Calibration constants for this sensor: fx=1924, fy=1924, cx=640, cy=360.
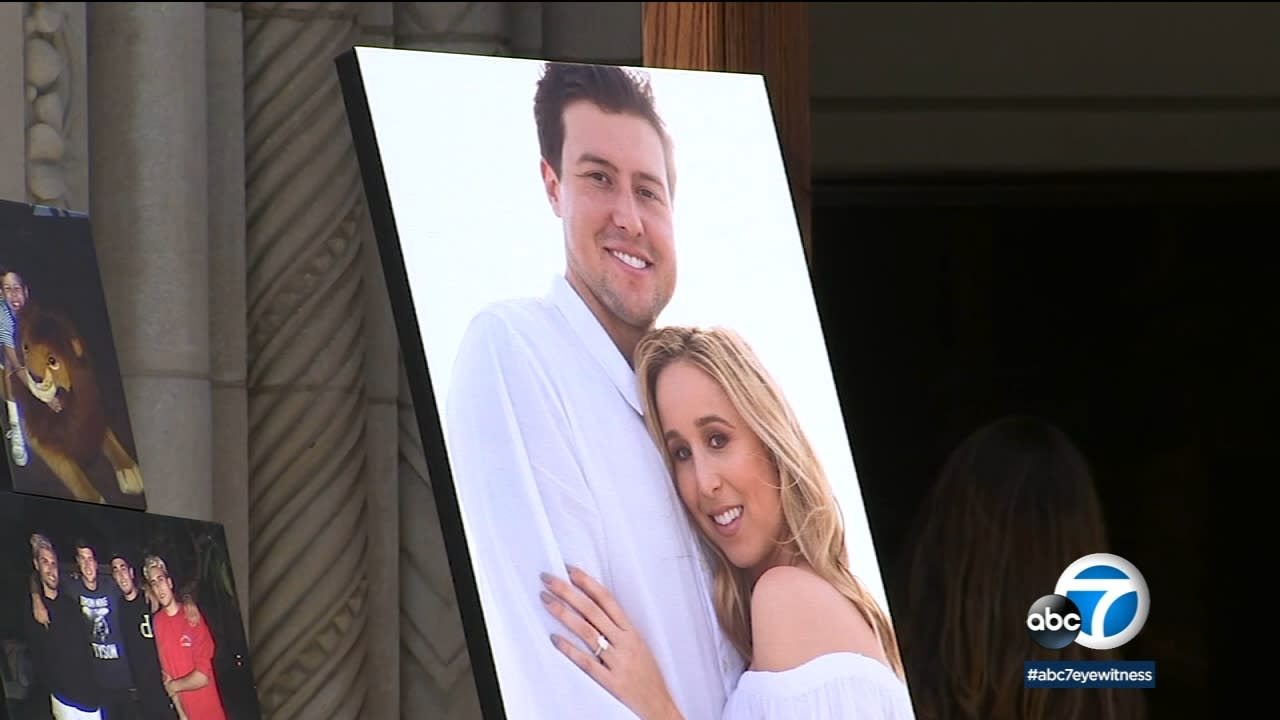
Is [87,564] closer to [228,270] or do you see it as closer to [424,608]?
[228,270]

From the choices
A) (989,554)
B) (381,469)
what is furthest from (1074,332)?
(381,469)

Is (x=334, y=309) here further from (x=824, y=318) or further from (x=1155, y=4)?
(x=1155, y=4)

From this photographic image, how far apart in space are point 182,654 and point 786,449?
74 centimetres

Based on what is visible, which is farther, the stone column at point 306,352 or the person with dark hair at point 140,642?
the stone column at point 306,352

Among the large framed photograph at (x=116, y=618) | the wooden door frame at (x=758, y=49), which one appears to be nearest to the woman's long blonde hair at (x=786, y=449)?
the large framed photograph at (x=116, y=618)

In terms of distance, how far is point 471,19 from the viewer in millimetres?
3492

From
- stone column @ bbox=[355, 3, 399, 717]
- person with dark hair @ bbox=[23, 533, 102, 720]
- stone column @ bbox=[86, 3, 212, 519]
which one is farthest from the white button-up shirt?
stone column @ bbox=[355, 3, 399, 717]

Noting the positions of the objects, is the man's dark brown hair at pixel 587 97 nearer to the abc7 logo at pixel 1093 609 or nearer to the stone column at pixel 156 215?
the stone column at pixel 156 215

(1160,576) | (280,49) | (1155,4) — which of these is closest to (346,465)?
(280,49)

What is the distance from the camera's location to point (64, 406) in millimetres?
1939

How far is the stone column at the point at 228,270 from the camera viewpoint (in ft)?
10.5

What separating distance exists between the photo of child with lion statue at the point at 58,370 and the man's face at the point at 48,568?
102 mm

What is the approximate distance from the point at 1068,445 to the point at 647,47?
3.37 ft

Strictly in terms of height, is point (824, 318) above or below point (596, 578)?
above
